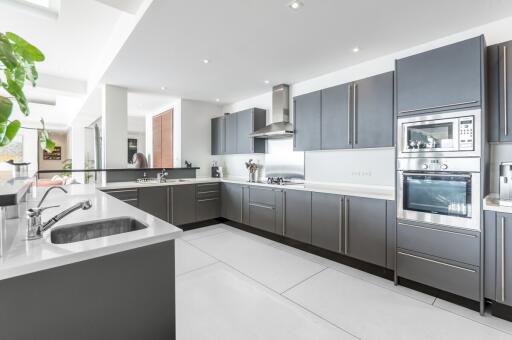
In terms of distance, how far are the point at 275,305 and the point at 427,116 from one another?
87.7 inches

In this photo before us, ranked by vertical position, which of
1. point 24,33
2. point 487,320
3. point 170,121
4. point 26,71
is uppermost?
point 24,33

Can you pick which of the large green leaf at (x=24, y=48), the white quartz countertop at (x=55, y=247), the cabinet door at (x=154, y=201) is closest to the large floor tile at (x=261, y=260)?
the cabinet door at (x=154, y=201)

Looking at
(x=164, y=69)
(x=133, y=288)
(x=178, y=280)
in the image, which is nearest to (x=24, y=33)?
(x=164, y=69)

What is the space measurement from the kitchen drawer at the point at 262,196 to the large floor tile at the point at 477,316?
7.36ft

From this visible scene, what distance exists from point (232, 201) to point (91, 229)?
3.07m

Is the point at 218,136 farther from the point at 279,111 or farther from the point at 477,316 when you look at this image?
the point at 477,316

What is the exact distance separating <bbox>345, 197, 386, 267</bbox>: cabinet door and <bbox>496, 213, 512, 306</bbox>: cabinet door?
86 cm

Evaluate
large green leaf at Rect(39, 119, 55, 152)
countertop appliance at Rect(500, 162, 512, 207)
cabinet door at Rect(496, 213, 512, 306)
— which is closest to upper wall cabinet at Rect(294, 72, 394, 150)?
countertop appliance at Rect(500, 162, 512, 207)

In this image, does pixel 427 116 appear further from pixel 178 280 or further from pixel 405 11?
pixel 178 280

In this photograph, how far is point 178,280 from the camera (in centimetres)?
259

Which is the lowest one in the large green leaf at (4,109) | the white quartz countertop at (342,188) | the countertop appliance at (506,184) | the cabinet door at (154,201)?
the cabinet door at (154,201)

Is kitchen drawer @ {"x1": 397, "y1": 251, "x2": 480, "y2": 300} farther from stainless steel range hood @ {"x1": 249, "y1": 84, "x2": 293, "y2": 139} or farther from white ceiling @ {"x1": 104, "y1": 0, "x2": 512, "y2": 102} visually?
stainless steel range hood @ {"x1": 249, "y1": 84, "x2": 293, "y2": 139}

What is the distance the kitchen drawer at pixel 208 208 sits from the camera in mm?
4574

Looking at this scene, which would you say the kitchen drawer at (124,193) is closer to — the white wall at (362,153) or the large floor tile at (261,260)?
the large floor tile at (261,260)
